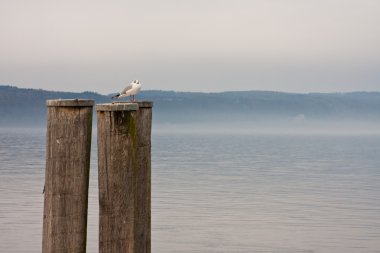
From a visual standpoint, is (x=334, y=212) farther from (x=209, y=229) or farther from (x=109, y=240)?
(x=109, y=240)

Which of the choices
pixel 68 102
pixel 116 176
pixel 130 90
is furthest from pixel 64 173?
pixel 130 90

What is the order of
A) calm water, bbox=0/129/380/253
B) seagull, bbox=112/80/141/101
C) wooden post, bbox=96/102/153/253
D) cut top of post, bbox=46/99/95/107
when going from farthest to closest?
calm water, bbox=0/129/380/253 < seagull, bbox=112/80/141/101 < wooden post, bbox=96/102/153/253 < cut top of post, bbox=46/99/95/107

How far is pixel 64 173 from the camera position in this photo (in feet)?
26.1

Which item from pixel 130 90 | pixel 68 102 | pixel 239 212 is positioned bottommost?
pixel 239 212

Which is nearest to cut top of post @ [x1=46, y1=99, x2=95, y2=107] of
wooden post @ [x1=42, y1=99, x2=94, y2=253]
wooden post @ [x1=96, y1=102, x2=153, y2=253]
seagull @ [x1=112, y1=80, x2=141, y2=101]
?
wooden post @ [x1=42, y1=99, x2=94, y2=253]

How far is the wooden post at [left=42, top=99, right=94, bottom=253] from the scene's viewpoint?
7953 mm

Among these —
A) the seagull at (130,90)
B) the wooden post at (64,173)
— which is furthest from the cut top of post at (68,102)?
the seagull at (130,90)

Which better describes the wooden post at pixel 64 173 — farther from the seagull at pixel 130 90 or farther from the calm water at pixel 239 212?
the calm water at pixel 239 212

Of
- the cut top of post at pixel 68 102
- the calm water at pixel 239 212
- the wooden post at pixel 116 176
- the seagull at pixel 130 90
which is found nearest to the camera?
the cut top of post at pixel 68 102

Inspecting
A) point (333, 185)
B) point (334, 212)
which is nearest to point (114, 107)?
point (334, 212)

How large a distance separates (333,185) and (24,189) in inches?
713

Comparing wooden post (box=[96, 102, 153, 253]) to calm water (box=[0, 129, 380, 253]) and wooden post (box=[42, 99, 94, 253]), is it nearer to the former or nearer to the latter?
wooden post (box=[42, 99, 94, 253])

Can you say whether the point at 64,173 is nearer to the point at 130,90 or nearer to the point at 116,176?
the point at 116,176

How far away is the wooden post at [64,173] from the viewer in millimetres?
7953
